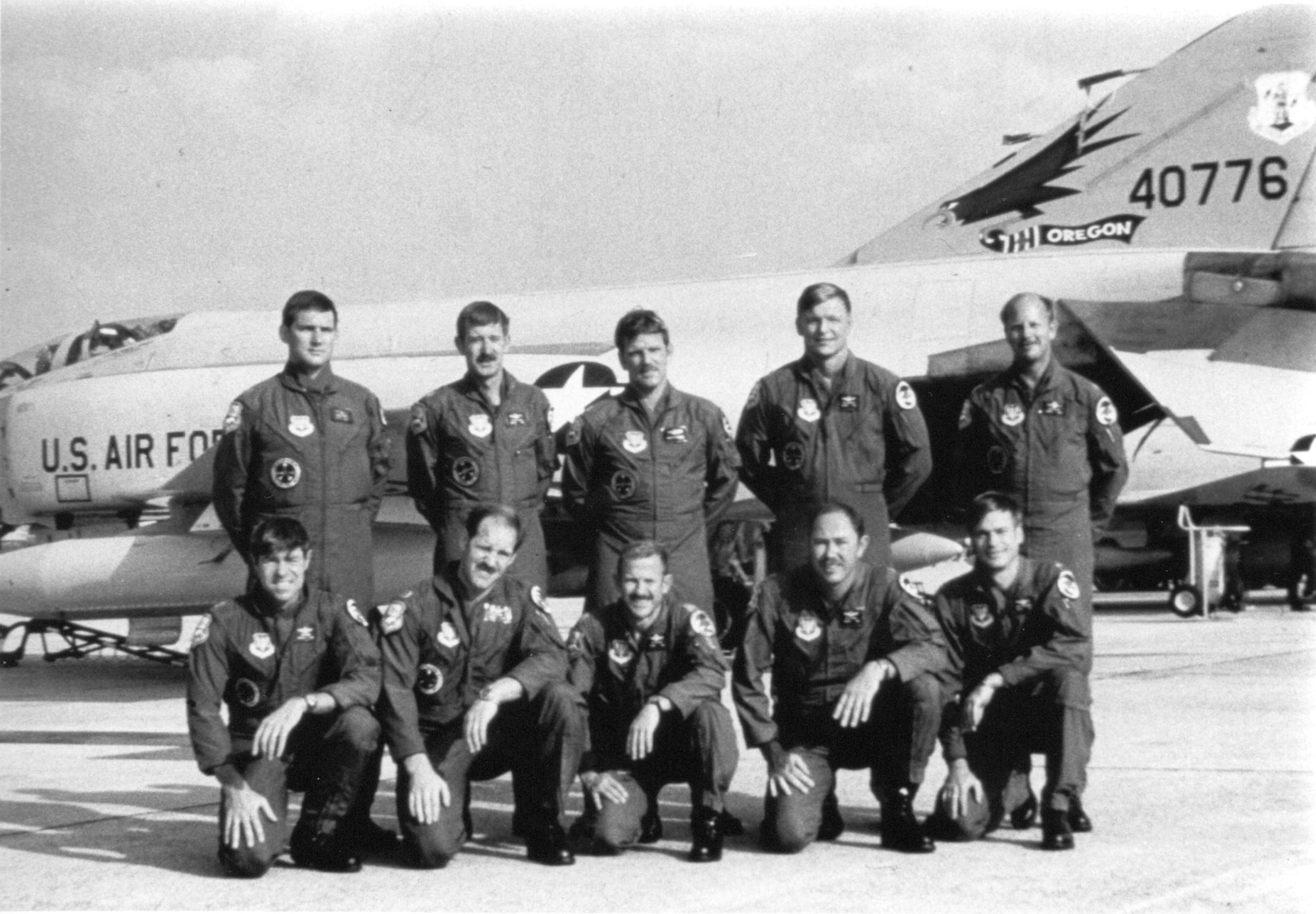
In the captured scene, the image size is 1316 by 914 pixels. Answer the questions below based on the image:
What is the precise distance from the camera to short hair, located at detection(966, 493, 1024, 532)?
538 cm

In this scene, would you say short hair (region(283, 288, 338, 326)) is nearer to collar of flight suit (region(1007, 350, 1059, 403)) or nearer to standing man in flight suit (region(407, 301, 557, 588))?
standing man in flight suit (region(407, 301, 557, 588))

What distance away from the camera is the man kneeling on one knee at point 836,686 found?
16.5 ft

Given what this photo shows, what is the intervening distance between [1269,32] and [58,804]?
10.5m

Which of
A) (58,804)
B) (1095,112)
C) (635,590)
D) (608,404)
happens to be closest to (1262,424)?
(1095,112)

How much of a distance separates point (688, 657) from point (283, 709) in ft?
4.38

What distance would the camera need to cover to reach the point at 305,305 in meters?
6.26

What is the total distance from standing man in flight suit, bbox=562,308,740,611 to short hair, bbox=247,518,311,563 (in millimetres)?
1319

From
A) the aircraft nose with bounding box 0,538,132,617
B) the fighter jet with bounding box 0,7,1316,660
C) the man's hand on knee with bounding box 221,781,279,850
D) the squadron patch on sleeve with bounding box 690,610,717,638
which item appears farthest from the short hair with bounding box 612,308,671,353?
the aircraft nose with bounding box 0,538,132,617

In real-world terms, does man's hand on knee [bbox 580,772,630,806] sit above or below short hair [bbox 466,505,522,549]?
below

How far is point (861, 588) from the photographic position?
5.35 metres

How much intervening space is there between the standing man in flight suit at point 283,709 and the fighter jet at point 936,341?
5.72 meters

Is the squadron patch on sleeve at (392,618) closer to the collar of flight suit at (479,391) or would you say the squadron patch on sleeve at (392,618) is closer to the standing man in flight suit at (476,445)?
the standing man in flight suit at (476,445)

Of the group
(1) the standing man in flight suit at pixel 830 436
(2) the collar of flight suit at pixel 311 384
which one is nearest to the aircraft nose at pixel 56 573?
(2) the collar of flight suit at pixel 311 384

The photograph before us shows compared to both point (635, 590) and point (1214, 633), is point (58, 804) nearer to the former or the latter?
point (635, 590)
